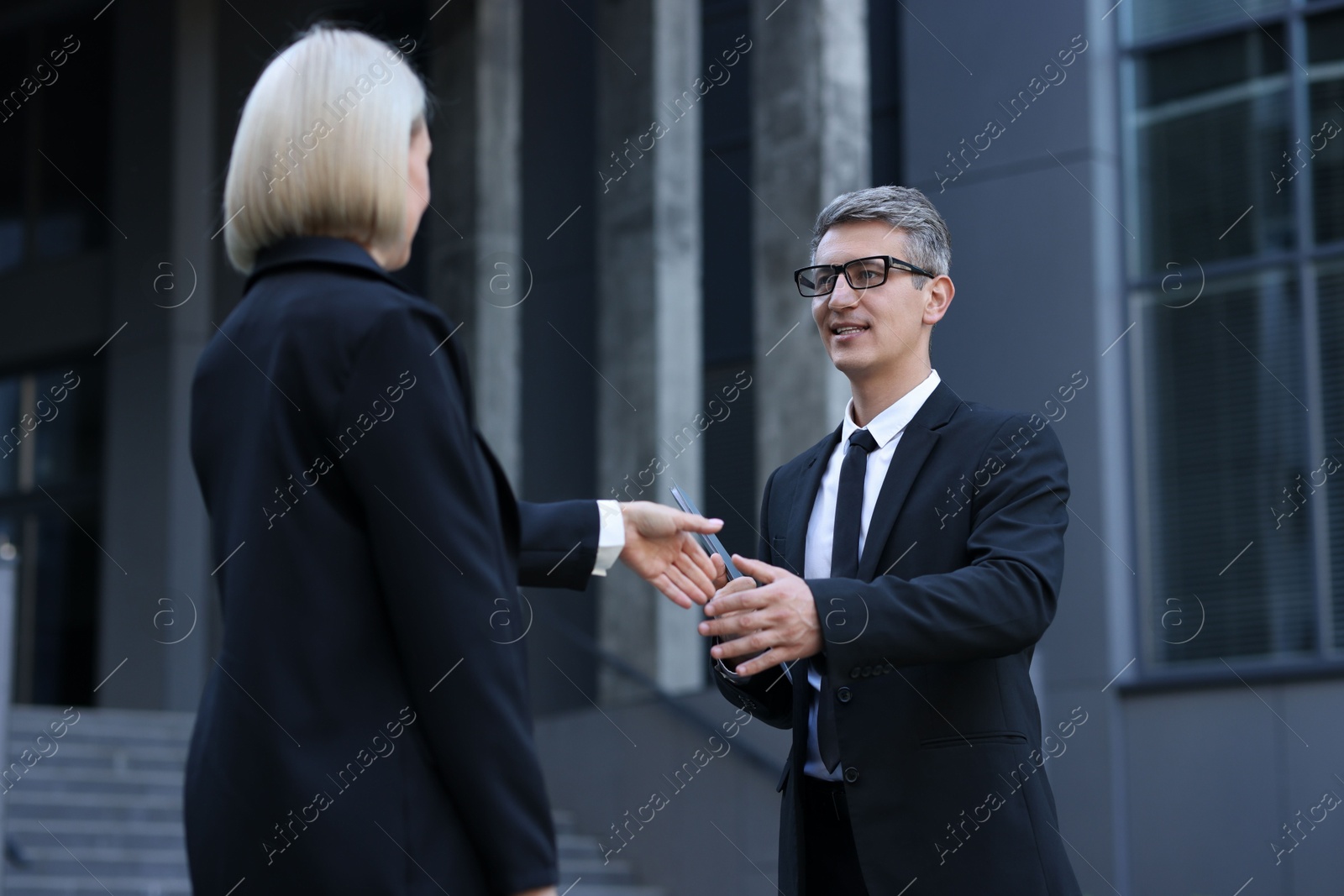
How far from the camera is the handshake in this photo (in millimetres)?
2924

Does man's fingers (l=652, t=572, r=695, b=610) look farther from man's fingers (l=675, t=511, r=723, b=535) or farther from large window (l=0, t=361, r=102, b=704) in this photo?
large window (l=0, t=361, r=102, b=704)

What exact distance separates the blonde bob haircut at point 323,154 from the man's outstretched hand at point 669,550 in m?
1.02

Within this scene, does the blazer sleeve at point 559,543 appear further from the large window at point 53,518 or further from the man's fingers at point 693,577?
the large window at point 53,518

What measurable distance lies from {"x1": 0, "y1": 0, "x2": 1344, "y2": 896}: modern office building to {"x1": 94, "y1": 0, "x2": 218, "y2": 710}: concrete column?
41mm

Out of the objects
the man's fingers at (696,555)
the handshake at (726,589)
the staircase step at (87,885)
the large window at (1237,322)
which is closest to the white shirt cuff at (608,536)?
the handshake at (726,589)

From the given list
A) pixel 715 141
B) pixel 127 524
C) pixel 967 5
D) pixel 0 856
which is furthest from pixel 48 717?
pixel 967 5

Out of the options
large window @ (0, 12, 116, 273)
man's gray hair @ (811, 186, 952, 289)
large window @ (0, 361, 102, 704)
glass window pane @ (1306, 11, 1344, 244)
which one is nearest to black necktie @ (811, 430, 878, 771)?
man's gray hair @ (811, 186, 952, 289)

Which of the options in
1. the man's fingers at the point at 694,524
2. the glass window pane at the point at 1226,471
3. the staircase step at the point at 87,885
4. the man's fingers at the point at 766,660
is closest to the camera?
the man's fingers at the point at 766,660

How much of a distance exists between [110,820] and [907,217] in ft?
22.2

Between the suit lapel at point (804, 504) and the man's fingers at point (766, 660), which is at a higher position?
the suit lapel at point (804, 504)

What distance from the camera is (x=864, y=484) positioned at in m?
3.34

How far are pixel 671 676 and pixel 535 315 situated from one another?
12.5 feet

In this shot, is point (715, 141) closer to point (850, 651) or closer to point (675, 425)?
point (675, 425)

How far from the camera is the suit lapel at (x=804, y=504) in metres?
3.43
